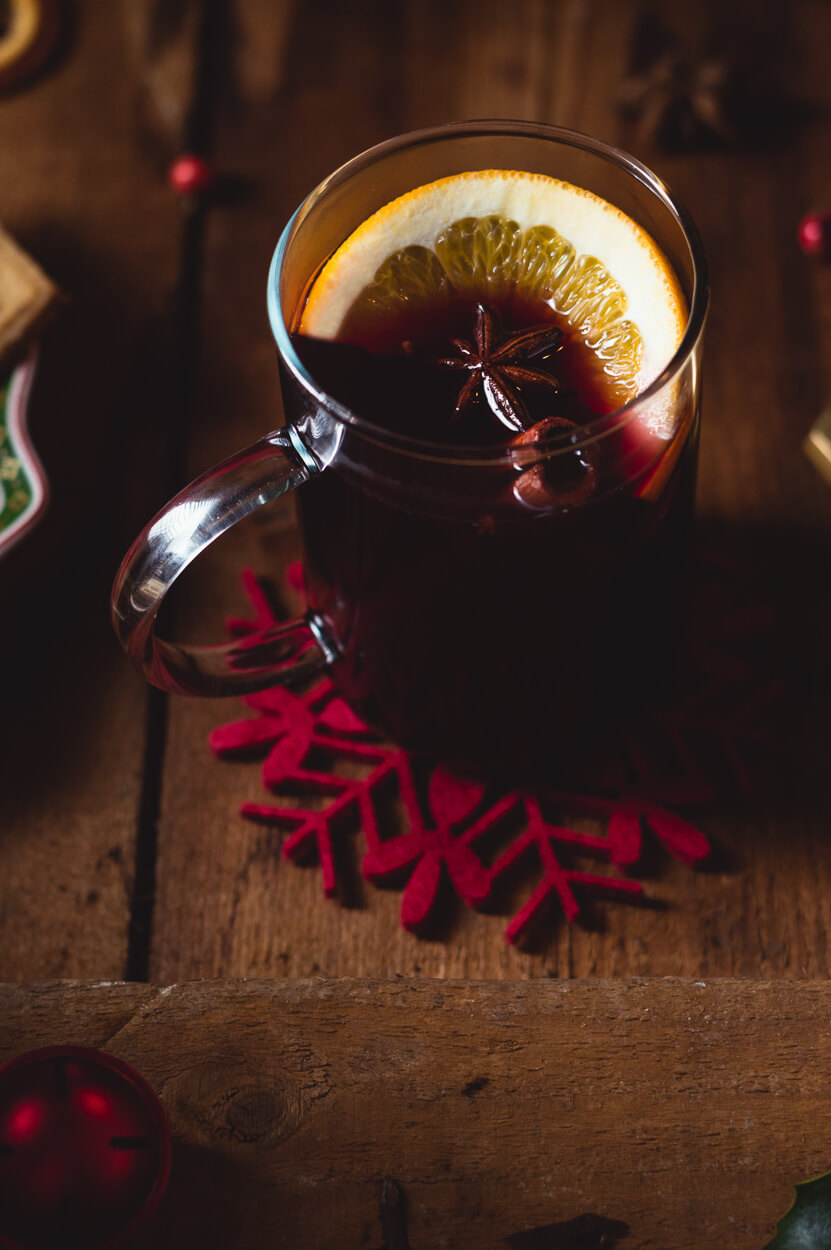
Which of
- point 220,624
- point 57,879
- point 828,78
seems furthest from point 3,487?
point 828,78

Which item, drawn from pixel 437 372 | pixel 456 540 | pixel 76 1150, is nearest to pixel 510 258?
pixel 437 372

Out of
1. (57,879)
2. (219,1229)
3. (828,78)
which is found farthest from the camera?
(828,78)

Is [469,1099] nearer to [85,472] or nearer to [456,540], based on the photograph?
[456,540]

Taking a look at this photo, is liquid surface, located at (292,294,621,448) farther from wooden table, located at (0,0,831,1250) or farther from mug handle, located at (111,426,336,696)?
wooden table, located at (0,0,831,1250)

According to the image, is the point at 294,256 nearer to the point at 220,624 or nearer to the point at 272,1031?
the point at 220,624

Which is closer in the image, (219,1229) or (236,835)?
(219,1229)

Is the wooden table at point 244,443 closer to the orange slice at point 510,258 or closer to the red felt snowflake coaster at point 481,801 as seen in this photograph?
the red felt snowflake coaster at point 481,801

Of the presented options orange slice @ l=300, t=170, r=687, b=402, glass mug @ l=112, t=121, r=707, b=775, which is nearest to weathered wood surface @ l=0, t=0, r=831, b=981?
glass mug @ l=112, t=121, r=707, b=775

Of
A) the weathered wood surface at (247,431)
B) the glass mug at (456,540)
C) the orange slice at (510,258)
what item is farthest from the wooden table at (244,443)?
the orange slice at (510,258)
